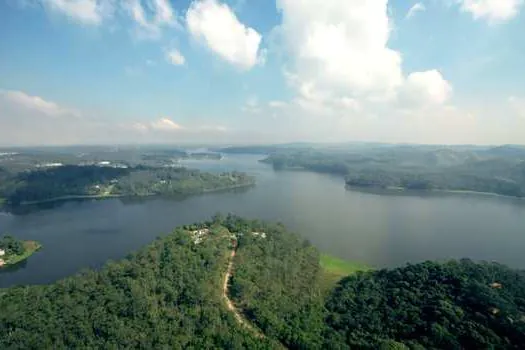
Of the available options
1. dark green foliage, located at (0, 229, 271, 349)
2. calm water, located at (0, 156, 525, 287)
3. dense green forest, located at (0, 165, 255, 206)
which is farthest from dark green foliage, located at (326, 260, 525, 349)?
dense green forest, located at (0, 165, 255, 206)

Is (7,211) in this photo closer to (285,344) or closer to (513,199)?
(285,344)

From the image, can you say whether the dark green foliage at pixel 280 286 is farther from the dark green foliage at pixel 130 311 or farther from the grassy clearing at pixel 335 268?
the dark green foliage at pixel 130 311

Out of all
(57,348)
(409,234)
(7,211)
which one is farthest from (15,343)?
(7,211)

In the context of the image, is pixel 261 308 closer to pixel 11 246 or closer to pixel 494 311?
pixel 494 311

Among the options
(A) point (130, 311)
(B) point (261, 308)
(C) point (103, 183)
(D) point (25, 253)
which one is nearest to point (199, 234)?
(B) point (261, 308)

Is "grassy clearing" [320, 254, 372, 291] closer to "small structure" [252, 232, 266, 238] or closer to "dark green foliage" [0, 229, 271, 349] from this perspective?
"small structure" [252, 232, 266, 238]

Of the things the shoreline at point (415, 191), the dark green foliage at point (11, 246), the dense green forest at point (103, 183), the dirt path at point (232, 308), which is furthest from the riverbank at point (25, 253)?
the shoreline at point (415, 191)
